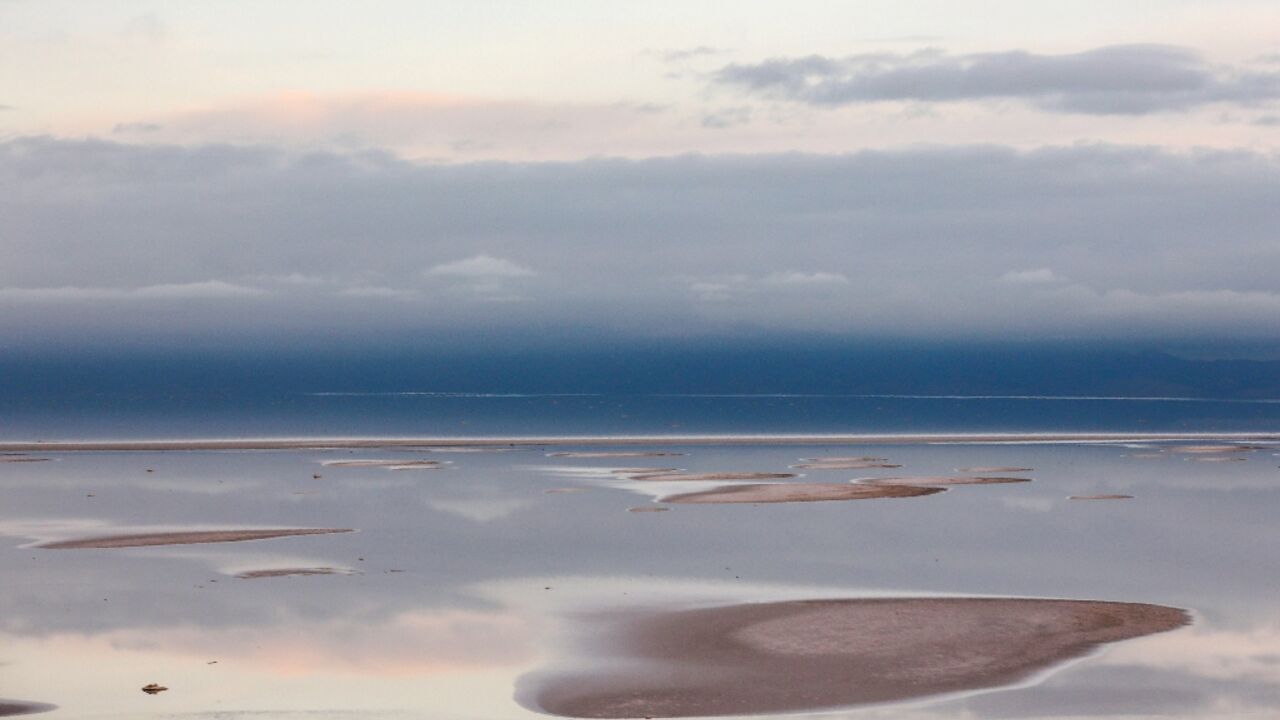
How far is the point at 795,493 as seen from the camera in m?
53.2

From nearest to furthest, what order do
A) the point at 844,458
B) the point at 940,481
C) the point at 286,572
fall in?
1. the point at 286,572
2. the point at 940,481
3. the point at 844,458

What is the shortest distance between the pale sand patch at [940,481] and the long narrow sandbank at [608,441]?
29436 mm

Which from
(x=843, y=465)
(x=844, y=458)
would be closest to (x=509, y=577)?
(x=843, y=465)

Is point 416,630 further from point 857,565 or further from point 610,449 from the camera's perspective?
point 610,449

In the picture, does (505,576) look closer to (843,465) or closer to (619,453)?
(843,465)

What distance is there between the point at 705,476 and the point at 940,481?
9.75m

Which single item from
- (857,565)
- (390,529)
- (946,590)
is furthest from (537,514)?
(946,590)

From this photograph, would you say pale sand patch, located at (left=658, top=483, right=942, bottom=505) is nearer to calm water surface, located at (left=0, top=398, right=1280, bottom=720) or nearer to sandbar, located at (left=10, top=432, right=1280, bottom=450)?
calm water surface, located at (left=0, top=398, right=1280, bottom=720)

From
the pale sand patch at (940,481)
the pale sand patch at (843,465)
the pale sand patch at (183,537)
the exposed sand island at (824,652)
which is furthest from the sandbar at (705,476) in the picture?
the exposed sand island at (824,652)

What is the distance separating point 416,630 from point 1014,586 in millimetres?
12475

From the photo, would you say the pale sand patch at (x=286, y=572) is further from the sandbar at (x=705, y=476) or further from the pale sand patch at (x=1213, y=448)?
the pale sand patch at (x=1213, y=448)

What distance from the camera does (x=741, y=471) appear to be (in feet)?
214

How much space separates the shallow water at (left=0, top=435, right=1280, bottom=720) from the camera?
21641 mm

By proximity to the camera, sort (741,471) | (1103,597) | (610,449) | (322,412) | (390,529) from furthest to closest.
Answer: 1. (322,412)
2. (610,449)
3. (741,471)
4. (390,529)
5. (1103,597)
